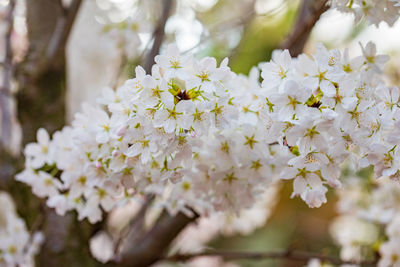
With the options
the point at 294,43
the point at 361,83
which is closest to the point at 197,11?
the point at 294,43

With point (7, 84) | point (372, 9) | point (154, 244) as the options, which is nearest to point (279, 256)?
point (154, 244)

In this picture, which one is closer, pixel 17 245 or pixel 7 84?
pixel 17 245

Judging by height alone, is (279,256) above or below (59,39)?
below

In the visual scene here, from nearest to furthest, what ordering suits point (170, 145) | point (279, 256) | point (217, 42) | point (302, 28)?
point (170, 145) → point (302, 28) → point (279, 256) → point (217, 42)

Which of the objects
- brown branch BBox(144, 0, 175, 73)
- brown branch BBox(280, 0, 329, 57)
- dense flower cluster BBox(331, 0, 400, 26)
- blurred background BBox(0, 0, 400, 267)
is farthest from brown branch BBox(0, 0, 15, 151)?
dense flower cluster BBox(331, 0, 400, 26)

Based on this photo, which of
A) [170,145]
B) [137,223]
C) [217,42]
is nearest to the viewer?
[170,145]

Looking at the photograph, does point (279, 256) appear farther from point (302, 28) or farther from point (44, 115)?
point (44, 115)

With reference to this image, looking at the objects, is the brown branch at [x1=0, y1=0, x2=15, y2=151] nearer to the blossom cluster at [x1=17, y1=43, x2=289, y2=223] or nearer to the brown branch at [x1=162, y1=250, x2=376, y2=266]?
the blossom cluster at [x1=17, y1=43, x2=289, y2=223]

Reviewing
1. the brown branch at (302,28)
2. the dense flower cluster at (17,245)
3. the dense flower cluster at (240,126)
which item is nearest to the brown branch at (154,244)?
the dense flower cluster at (17,245)
